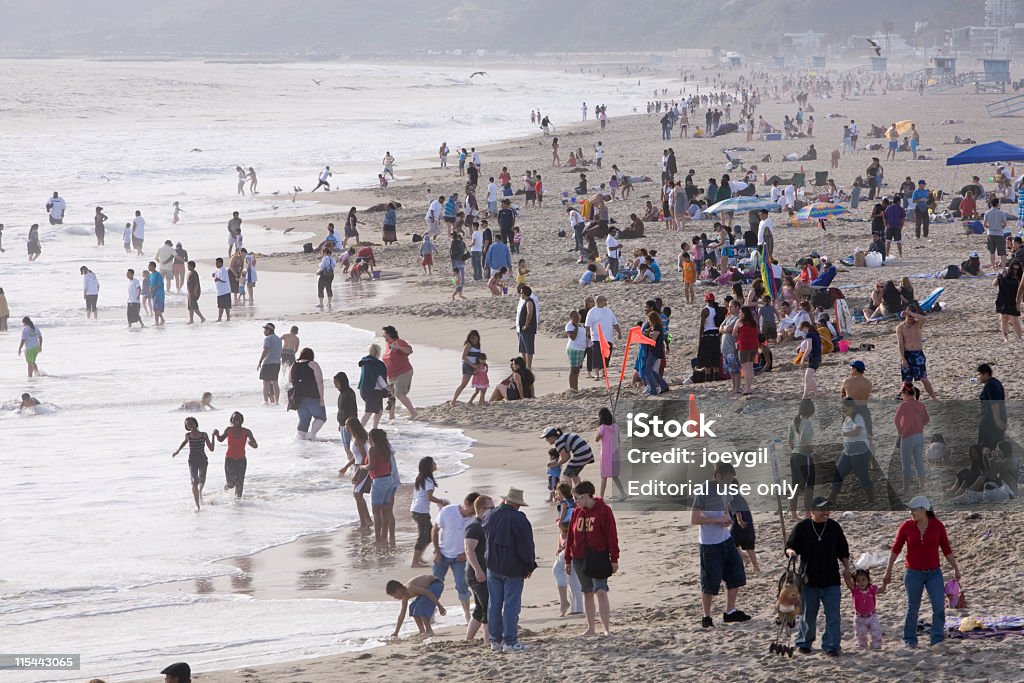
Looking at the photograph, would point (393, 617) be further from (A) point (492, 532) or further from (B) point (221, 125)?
(B) point (221, 125)

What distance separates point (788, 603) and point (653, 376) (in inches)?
330

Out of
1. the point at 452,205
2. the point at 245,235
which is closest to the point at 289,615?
the point at 452,205

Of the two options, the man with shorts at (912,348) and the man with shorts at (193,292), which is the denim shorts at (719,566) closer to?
the man with shorts at (912,348)

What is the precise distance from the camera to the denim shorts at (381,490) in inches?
477

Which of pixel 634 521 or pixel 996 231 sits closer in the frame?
pixel 634 521

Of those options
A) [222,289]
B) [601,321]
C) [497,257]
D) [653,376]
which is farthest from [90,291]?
[653,376]

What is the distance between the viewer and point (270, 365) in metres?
18.3

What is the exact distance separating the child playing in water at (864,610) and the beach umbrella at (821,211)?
22.2 m

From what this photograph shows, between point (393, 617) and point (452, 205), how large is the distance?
2378 centimetres

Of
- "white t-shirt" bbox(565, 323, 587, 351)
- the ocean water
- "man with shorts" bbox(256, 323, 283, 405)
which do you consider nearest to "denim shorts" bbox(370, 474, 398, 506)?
A: the ocean water

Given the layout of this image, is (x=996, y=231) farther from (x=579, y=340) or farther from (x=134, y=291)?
(x=134, y=291)

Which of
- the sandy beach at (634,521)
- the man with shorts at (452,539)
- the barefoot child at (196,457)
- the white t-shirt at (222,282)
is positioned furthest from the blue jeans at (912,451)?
the white t-shirt at (222,282)

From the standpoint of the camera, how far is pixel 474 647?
9273mm

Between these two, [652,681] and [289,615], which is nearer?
[652,681]
